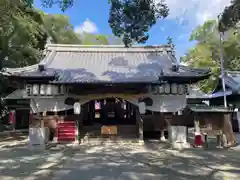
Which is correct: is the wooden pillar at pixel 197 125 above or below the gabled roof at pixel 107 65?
below

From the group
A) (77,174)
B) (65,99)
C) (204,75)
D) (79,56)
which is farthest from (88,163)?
(79,56)

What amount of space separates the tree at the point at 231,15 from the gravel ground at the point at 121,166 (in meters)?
4.73

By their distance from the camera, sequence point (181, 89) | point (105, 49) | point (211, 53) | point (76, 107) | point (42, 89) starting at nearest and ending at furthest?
1. point (76, 107)
2. point (42, 89)
3. point (181, 89)
4. point (105, 49)
5. point (211, 53)

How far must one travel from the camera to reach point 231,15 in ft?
26.3

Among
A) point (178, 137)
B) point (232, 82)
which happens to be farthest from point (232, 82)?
point (178, 137)

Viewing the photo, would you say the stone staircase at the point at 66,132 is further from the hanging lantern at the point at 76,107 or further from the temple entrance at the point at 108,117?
the temple entrance at the point at 108,117

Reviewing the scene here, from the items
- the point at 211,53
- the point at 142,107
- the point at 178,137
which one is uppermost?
the point at 211,53

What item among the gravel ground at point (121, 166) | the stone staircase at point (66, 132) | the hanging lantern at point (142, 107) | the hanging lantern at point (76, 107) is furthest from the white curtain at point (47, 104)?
the hanging lantern at point (142, 107)

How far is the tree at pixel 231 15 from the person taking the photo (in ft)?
25.0

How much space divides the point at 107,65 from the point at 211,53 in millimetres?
19055

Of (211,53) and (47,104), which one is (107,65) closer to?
(47,104)

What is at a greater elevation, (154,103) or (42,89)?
(42,89)

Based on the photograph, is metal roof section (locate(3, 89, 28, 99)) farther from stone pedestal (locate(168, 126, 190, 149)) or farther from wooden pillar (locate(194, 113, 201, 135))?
wooden pillar (locate(194, 113, 201, 135))

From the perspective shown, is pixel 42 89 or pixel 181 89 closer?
pixel 42 89
